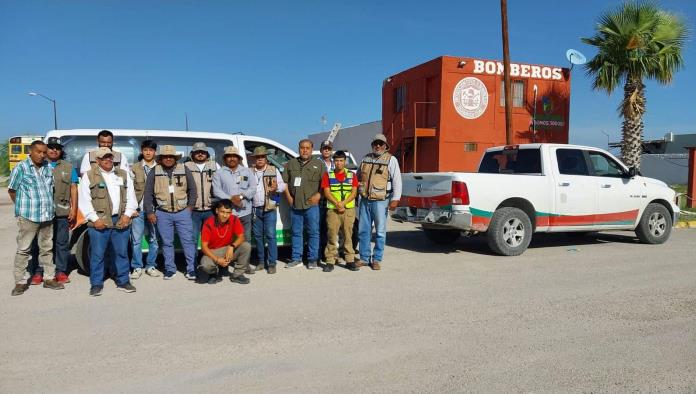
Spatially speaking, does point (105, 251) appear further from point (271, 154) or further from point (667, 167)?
point (667, 167)

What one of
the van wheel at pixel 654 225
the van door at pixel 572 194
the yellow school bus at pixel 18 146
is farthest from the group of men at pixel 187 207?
the yellow school bus at pixel 18 146

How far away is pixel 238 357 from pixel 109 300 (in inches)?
92.0

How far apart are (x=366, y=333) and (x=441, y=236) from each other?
5.32m

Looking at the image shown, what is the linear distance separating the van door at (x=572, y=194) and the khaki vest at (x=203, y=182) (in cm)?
523

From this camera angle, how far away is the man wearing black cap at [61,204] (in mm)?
6070

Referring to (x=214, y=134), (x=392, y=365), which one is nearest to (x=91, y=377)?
(x=392, y=365)

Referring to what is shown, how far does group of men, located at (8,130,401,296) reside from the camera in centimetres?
579

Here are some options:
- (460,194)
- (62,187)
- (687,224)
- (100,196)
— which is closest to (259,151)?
(100,196)

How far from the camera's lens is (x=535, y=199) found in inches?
332

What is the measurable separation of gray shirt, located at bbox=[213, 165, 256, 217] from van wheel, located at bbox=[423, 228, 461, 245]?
12.7ft

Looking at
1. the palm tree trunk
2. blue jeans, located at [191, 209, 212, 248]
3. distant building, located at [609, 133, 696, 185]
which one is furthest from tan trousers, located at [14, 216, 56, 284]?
distant building, located at [609, 133, 696, 185]

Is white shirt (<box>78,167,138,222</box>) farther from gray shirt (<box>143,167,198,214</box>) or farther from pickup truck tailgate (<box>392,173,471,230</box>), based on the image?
pickup truck tailgate (<box>392,173,471,230</box>)

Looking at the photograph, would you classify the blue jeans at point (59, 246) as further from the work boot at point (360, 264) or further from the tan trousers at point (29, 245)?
the work boot at point (360, 264)

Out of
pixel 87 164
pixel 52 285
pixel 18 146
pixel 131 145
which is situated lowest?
pixel 52 285
